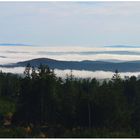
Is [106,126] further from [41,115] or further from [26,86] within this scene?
[26,86]

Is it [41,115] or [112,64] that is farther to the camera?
[112,64]

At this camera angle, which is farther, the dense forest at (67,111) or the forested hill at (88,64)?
the forested hill at (88,64)

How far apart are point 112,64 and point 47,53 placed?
43.8ft

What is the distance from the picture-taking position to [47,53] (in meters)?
95.9

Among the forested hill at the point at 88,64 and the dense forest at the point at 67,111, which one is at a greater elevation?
the forested hill at the point at 88,64

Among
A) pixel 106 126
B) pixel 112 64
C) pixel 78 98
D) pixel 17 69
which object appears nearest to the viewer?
pixel 106 126

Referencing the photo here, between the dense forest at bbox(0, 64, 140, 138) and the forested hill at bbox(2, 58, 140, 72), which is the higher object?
the forested hill at bbox(2, 58, 140, 72)

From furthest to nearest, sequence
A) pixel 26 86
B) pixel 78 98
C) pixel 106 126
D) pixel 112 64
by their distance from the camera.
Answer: pixel 112 64
pixel 26 86
pixel 78 98
pixel 106 126

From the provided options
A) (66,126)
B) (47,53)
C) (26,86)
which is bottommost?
(66,126)

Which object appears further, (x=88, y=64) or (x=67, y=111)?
(x=88, y=64)

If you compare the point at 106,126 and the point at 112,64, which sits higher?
the point at 112,64

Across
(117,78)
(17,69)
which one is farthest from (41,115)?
(17,69)

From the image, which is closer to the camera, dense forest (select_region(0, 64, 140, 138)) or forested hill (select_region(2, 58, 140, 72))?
dense forest (select_region(0, 64, 140, 138))

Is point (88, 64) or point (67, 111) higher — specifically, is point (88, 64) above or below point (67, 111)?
above
